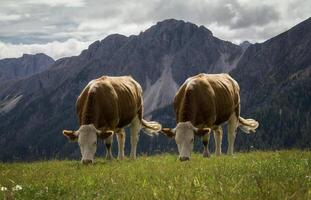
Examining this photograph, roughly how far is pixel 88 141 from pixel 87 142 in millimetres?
A: 60

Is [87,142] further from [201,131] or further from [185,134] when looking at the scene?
[201,131]

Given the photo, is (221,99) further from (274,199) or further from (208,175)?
(274,199)

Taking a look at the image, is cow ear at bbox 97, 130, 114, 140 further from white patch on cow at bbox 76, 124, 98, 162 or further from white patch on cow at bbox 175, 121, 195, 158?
white patch on cow at bbox 175, 121, 195, 158

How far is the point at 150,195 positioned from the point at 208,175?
297 cm

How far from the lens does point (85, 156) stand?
2097cm

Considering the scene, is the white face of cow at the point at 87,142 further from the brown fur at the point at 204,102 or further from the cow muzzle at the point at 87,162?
the brown fur at the point at 204,102

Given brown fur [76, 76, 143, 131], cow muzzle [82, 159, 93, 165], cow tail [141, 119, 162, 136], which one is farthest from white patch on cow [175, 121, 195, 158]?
cow tail [141, 119, 162, 136]

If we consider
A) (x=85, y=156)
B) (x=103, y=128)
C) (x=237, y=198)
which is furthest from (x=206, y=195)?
(x=103, y=128)

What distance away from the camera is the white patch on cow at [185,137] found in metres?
21.2

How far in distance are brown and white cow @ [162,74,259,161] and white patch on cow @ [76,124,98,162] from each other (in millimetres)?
3182

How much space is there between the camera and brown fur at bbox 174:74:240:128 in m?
22.8

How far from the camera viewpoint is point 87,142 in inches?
843

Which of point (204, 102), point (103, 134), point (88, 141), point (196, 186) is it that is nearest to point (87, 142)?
point (88, 141)

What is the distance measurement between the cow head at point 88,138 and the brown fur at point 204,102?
3.69 metres
